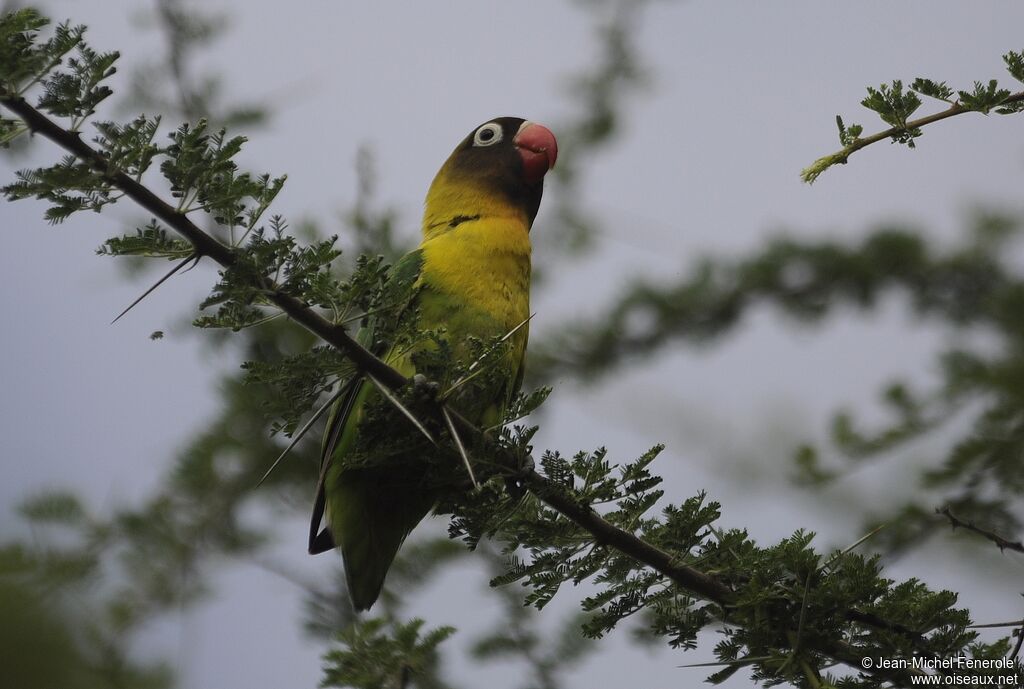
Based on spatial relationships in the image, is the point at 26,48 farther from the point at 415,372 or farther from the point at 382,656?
the point at 382,656

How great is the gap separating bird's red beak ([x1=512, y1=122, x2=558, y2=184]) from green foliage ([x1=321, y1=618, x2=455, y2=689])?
2906 mm

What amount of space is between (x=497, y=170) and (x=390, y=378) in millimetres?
2936

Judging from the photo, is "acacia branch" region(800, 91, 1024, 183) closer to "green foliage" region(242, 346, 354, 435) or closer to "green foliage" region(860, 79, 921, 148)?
"green foliage" region(860, 79, 921, 148)

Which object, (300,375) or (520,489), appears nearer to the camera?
(300,375)

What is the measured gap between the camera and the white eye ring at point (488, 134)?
5.69m

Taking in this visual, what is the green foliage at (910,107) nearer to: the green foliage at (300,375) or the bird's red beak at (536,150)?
the green foliage at (300,375)

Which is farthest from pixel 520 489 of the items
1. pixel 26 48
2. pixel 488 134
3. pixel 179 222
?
pixel 488 134

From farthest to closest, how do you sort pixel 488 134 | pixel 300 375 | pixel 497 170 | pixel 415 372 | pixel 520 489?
1. pixel 488 134
2. pixel 497 170
3. pixel 415 372
4. pixel 520 489
5. pixel 300 375

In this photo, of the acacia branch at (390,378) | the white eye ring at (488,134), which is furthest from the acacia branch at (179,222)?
the white eye ring at (488,134)

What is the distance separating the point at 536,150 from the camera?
553cm

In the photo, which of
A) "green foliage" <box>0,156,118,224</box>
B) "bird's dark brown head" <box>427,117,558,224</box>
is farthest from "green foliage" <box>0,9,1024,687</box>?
"bird's dark brown head" <box>427,117,558,224</box>

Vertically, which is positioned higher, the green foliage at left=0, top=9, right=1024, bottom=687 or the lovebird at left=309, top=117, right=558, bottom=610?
the lovebird at left=309, top=117, right=558, bottom=610

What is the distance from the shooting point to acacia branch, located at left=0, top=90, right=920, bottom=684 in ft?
7.41

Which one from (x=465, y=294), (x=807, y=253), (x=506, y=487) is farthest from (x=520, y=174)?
(x=506, y=487)
